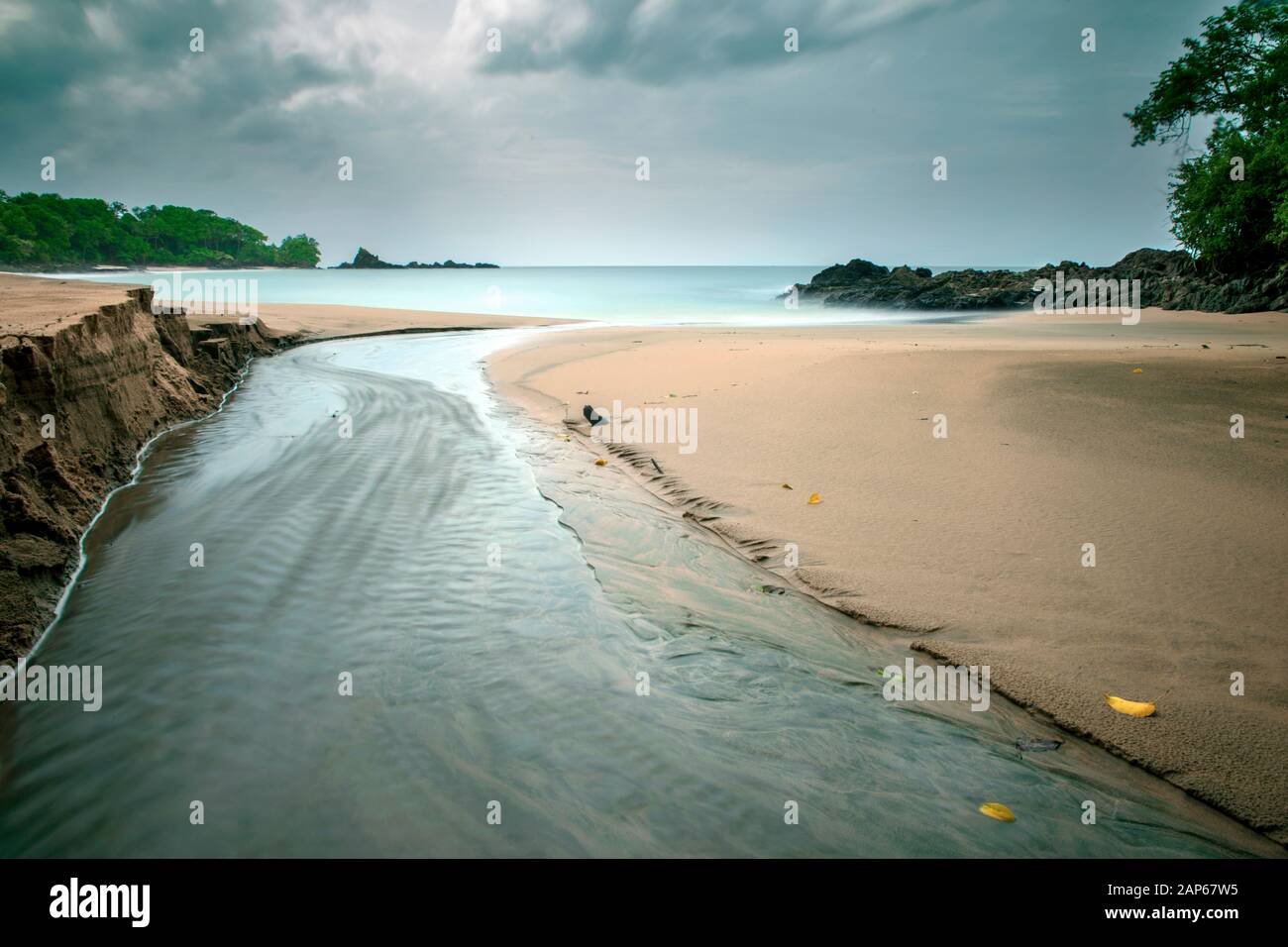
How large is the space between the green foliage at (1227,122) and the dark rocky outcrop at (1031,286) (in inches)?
52.1

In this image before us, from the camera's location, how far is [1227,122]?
17016 mm

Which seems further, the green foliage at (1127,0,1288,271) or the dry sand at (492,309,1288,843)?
the green foliage at (1127,0,1288,271)

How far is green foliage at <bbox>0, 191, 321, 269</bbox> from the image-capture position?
71.9 m

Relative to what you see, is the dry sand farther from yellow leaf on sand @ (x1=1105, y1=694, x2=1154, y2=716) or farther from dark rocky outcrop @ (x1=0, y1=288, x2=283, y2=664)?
dark rocky outcrop @ (x1=0, y1=288, x2=283, y2=664)

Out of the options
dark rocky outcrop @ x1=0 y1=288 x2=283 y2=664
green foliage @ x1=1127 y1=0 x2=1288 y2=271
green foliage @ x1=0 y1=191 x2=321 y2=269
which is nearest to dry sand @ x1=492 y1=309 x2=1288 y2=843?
dark rocky outcrop @ x1=0 y1=288 x2=283 y2=664

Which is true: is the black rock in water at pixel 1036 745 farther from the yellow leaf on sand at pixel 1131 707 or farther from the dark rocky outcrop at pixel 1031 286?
the dark rocky outcrop at pixel 1031 286

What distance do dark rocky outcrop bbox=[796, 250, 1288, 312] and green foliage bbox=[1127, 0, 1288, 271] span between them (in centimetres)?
132

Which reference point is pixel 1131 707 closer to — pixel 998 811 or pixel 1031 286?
pixel 998 811

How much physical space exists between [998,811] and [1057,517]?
2660 millimetres

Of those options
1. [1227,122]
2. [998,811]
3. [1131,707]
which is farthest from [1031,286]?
[998,811]

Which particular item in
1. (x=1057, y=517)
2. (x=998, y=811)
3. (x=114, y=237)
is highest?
(x=114, y=237)

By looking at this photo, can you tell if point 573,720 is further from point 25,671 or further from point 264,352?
point 264,352

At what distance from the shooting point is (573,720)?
2.81m

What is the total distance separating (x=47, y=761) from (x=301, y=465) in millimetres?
4155
